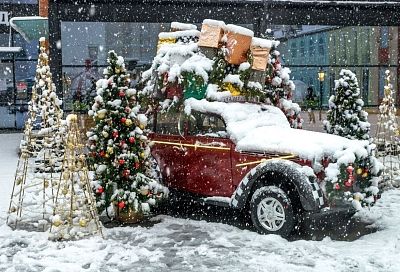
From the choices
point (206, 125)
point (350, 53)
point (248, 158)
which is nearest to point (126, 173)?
point (206, 125)

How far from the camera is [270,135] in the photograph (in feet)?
27.8

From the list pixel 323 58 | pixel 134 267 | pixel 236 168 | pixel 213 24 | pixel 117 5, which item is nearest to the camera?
pixel 134 267

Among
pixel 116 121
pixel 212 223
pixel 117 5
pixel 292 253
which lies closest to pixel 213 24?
pixel 116 121

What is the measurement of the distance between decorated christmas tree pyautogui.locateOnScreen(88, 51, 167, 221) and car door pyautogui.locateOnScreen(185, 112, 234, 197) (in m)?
0.67

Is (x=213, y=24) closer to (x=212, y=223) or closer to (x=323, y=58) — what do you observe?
(x=212, y=223)

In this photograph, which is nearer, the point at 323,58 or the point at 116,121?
the point at 116,121

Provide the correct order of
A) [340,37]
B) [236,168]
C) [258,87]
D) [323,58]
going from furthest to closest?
[323,58] < [340,37] < [258,87] < [236,168]

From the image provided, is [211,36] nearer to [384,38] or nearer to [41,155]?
[41,155]

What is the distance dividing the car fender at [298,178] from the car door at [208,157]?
598mm

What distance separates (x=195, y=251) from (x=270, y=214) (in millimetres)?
1313

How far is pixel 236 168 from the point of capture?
27.9 feet

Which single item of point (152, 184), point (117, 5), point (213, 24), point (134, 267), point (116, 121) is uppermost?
point (117, 5)

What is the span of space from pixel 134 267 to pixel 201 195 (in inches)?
95.6

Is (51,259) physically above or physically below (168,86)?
below
